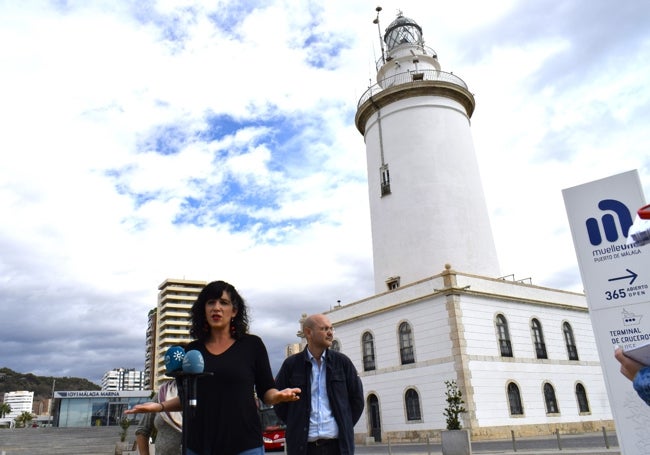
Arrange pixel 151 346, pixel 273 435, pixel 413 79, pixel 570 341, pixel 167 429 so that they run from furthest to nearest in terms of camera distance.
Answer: pixel 151 346, pixel 413 79, pixel 570 341, pixel 273 435, pixel 167 429

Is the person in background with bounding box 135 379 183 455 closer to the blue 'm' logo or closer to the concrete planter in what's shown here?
the blue 'm' logo

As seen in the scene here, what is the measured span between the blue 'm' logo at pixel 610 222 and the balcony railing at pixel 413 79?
75.7 feet

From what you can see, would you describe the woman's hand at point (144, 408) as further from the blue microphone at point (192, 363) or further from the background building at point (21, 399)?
the background building at point (21, 399)

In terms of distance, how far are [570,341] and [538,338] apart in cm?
238

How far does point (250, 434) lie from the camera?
10.7ft

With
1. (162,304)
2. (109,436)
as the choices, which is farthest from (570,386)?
(162,304)

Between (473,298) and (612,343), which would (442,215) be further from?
(612,343)

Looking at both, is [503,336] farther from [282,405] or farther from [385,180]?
[282,405]

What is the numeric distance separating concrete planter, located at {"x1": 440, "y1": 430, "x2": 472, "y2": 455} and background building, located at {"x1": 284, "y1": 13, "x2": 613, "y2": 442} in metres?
5.66

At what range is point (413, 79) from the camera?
29594 millimetres

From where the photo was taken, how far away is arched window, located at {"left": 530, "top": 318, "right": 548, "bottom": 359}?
2361 cm

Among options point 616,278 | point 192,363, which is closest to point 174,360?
point 192,363

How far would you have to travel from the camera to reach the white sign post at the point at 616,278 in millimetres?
6496

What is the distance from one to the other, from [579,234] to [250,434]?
5631mm
